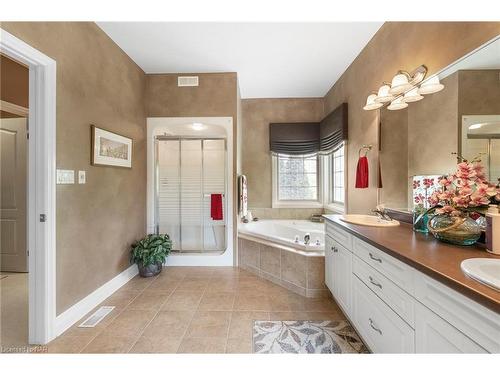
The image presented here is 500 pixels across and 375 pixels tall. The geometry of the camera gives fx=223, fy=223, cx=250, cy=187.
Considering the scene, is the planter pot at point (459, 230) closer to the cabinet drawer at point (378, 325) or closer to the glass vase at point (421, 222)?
the glass vase at point (421, 222)

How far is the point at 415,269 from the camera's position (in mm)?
1000

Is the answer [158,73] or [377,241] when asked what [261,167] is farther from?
[377,241]

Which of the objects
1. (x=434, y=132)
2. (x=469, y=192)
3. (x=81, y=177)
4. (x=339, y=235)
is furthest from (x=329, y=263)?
(x=81, y=177)

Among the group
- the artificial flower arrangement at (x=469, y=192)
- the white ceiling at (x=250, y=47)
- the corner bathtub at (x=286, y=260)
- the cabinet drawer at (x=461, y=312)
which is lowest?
the corner bathtub at (x=286, y=260)

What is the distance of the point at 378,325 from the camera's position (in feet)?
4.29

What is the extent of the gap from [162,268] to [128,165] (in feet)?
4.79

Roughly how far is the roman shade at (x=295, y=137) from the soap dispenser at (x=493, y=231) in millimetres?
3008

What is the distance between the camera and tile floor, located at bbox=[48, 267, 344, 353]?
5.38 ft

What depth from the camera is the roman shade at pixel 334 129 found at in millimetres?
3006

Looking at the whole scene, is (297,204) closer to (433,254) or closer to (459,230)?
(459,230)

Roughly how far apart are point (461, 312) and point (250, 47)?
9.05 feet

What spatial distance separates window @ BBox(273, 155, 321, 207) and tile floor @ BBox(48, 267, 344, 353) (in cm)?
179

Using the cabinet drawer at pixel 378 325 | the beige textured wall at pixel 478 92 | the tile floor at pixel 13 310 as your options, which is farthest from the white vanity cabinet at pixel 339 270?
the tile floor at pixel 13 310

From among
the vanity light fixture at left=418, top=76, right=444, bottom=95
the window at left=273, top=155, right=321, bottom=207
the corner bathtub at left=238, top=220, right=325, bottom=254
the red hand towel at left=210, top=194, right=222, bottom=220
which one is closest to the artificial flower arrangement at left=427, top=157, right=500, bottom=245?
the vanity light fixture at left=418, top=76, right=444, bottom=95
